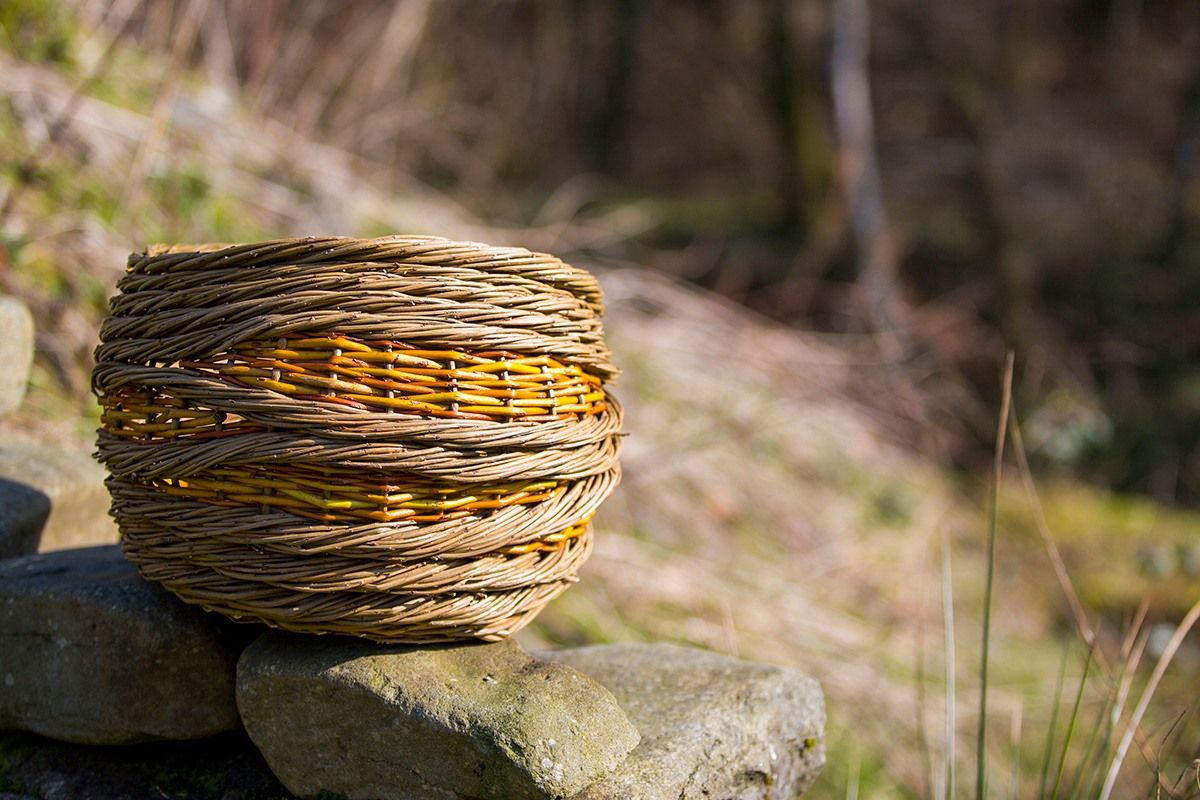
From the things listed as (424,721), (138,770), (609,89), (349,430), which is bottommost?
(138,770)

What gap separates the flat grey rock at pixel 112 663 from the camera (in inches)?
52.2

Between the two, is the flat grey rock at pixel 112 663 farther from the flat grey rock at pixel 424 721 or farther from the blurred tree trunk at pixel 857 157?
the blurred tree trunk at pixel 857 157

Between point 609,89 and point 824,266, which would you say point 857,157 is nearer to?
point 824,266

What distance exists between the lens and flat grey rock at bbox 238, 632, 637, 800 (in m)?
1.12

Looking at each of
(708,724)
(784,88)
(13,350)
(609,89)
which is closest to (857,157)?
(784,88)

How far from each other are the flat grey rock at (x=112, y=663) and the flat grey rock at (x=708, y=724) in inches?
19.8

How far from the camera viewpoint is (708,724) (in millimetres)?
1290

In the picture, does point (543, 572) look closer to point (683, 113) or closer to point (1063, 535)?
point (1063, 535)

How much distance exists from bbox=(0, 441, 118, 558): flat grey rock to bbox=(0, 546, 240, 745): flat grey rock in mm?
287

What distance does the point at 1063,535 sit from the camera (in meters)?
4.60

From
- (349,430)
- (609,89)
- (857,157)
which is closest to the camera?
(349,430)

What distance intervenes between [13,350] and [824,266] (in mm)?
5146

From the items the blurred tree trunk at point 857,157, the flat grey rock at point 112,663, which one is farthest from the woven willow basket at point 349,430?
the blurred tree trunk at point 857,157

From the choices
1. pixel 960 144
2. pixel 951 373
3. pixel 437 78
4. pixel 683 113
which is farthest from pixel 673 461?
pixel 683 113
